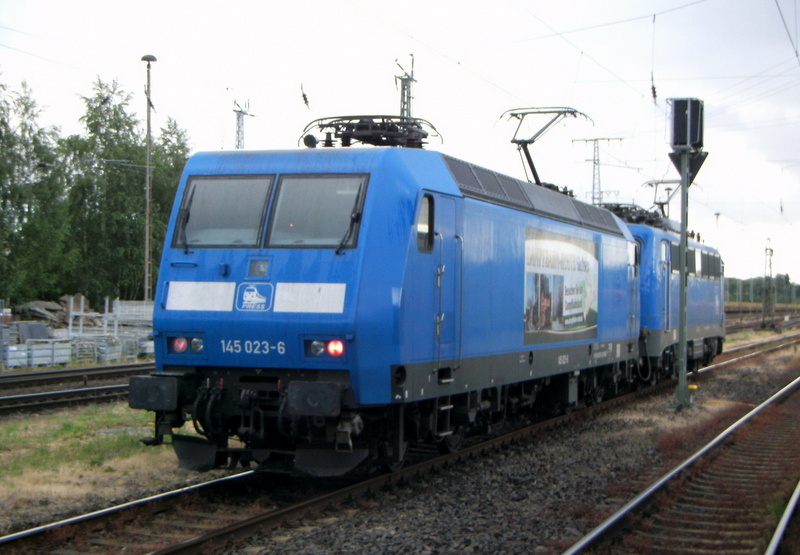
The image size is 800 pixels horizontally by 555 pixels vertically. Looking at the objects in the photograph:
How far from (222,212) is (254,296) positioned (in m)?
1.02

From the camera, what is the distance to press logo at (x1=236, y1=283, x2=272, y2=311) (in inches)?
316

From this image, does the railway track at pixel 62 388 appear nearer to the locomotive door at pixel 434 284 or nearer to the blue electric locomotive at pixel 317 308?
the blue electric locomotive at pixel 317 308

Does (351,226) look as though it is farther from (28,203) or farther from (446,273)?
(28,203)

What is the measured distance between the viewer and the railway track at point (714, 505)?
7.03 meters

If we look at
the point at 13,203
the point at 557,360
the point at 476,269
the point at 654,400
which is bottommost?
the point at 654,400

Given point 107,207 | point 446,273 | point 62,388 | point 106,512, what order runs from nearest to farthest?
point 106,512
point 446,273
point 62,388
point 107,207

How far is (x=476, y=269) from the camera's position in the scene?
31.8 ft

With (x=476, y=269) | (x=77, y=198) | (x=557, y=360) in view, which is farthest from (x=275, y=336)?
(x=77, y=198)

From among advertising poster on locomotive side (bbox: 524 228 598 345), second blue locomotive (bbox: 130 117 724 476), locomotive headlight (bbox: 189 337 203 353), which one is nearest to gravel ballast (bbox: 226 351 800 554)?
second blue locomotive (bbox: 130 117 724 476)

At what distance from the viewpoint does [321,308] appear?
7801 mm

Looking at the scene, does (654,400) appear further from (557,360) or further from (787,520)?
(787,520)

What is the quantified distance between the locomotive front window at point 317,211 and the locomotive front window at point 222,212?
0.20 metres

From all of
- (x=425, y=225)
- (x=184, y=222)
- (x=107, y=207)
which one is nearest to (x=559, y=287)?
(x=425, y=225)

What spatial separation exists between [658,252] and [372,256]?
41.9ft
